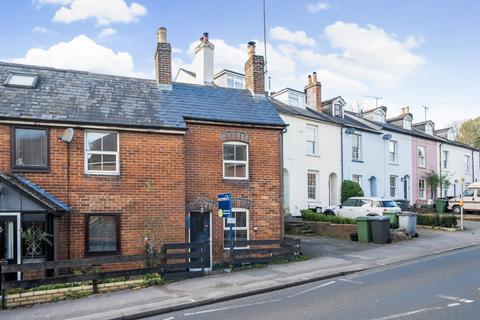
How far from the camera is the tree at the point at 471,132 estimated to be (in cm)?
5534

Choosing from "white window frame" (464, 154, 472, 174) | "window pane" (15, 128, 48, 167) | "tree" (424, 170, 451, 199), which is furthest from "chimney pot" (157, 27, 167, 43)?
"white window frame" (464, 154, 472, 174)

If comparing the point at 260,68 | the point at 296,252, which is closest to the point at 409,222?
the point at 296,252

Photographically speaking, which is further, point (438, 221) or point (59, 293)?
point (438, 221)

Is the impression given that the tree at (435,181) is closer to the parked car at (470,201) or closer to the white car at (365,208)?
the parked car at (470,201)

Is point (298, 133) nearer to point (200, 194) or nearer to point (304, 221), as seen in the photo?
point (304, 221)

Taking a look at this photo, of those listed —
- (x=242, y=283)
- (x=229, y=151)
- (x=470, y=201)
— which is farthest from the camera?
(x=470, y=201)

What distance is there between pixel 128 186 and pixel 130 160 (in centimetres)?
84

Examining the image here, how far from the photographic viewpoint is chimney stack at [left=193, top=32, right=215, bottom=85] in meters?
25.1

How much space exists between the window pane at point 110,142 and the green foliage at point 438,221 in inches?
683

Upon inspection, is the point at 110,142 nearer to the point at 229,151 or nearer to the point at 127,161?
the point at 127,161

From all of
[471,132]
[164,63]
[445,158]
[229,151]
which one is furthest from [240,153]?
[471,132]

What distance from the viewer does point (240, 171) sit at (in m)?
17.2

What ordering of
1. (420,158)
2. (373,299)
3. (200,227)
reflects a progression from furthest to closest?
(420,158)
(200,227)
(373,299)

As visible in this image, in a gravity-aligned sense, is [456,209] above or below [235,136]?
below
